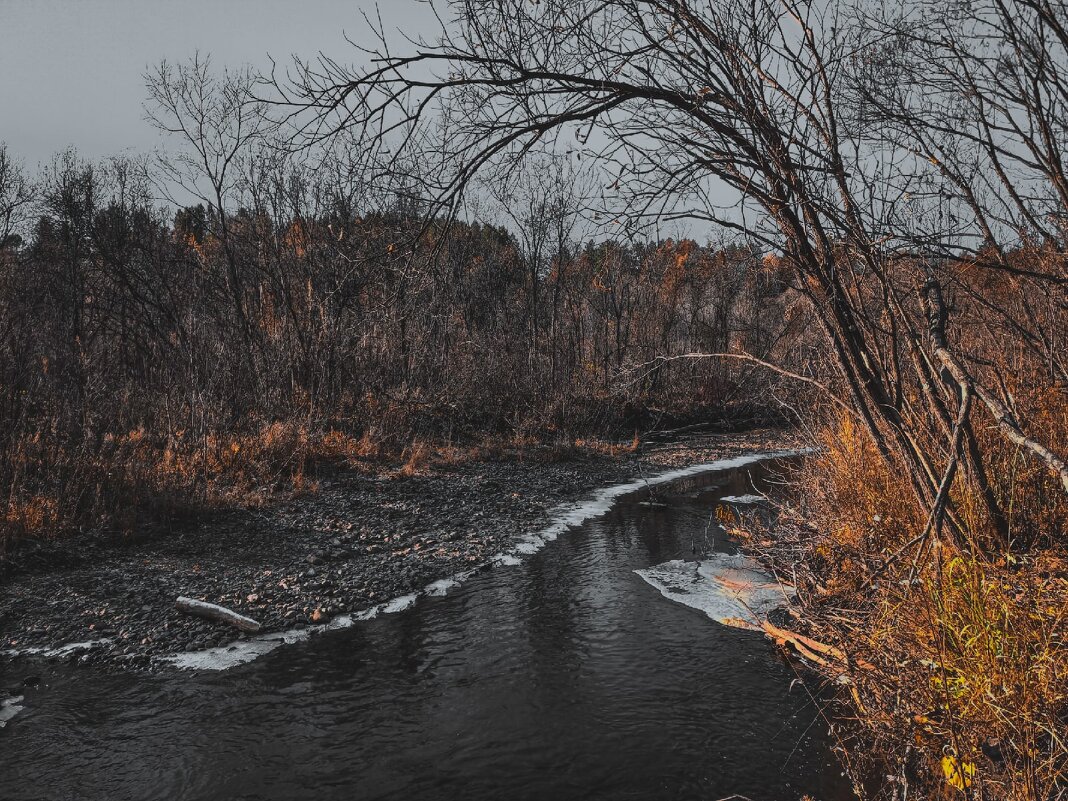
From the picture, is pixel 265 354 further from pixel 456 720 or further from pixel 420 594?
pixel 456 720

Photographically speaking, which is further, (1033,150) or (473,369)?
(473,369)

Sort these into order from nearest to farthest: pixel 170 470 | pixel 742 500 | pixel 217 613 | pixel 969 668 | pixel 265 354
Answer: pixel 969 668 < pixel 217 613 < pixel 170 470 < pixel 742 500 < pixel 265 354

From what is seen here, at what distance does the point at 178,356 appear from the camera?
1238 cm

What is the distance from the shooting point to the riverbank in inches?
226

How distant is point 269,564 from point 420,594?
1.83 metres

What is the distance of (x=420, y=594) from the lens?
6887 mm

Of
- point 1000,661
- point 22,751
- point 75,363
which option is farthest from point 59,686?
point 75,363

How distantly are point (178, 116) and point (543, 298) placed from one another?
1100 centimetres

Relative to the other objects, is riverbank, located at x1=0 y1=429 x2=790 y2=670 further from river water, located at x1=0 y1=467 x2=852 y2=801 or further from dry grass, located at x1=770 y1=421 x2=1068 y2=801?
dry grass, located at x1=770 y1=421 x2=1068 y2=801

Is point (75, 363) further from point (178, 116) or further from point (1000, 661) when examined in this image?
point (1000, 661)

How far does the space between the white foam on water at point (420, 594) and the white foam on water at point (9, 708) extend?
0.92 meters

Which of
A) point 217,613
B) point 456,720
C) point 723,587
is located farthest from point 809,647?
point 217,613

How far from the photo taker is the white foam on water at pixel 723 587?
6.32 metres

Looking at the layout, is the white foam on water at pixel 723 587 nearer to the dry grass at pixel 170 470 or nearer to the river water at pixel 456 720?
the river water at pixel 456 720
